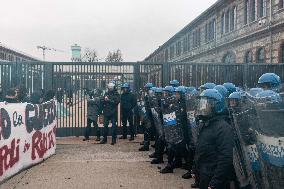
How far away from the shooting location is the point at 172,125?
8195 mm

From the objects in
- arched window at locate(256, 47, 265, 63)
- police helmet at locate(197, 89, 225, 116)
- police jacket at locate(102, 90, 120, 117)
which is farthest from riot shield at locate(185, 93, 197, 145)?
arched window at locate(256, 47, 265, 63)

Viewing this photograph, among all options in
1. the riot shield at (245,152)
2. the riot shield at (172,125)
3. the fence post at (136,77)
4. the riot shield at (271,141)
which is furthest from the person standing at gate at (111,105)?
the riot shield at (271,141)

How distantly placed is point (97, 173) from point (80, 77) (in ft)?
20.3

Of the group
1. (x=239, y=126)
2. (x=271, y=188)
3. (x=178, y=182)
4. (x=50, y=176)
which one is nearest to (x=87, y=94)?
(x=50, y=176)

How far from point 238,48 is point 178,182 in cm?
2184

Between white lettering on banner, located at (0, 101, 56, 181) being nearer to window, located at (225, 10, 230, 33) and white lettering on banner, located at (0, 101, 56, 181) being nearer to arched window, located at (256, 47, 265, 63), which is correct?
arched window, located at (256, 47, 265, 63)

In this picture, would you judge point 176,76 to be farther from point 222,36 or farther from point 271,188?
point 222,36

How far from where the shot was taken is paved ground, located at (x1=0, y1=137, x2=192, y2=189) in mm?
7660

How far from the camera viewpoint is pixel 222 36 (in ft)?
106

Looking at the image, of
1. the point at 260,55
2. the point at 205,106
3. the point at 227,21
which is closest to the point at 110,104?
the point at 205,106

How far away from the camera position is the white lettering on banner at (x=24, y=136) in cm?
784

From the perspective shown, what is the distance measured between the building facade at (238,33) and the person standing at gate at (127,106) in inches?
480

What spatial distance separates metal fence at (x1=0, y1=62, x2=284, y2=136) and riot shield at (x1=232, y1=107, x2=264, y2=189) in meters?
9.71

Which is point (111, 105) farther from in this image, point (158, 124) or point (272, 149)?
point (272, 149)
